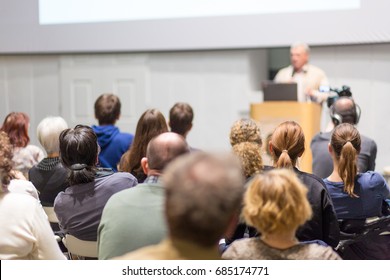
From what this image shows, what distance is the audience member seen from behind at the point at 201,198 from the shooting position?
1.20 m

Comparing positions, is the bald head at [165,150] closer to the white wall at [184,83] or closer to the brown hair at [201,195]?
the brown hair at [201,195]

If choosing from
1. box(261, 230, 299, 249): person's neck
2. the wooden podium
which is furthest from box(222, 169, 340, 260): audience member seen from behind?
the wooden podium

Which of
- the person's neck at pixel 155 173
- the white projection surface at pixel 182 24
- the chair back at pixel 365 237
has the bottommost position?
the chair back at pixel 365 237

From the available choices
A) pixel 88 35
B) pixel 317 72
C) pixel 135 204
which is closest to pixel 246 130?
pixel 135 204

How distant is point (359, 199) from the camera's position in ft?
8.96

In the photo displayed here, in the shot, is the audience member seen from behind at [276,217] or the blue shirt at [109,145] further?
the blue shirt at [109,145]

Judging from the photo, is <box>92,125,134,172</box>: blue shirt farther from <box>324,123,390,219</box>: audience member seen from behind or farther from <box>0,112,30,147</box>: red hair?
<box>324,123,390,219</box>: audience member seen from behind

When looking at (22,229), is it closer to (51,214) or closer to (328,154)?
(51,214)

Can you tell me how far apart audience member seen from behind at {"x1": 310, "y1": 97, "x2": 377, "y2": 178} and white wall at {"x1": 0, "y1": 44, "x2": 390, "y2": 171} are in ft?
6.43

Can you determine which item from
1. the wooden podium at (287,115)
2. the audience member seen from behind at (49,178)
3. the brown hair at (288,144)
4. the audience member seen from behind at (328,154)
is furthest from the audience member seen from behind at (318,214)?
the wooden podium at (287,115)

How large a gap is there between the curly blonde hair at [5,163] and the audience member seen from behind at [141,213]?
38 centimetres

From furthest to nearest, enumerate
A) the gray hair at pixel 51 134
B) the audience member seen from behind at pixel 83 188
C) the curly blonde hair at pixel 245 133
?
1. the gray hair at pixel 51 134
2. the curly blonde hair at pixel 245 133
3. the audience member seen from behind at pixel 83 188

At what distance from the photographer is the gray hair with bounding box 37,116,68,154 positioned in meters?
3.34

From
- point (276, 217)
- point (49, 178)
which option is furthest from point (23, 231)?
point (49, 178)
